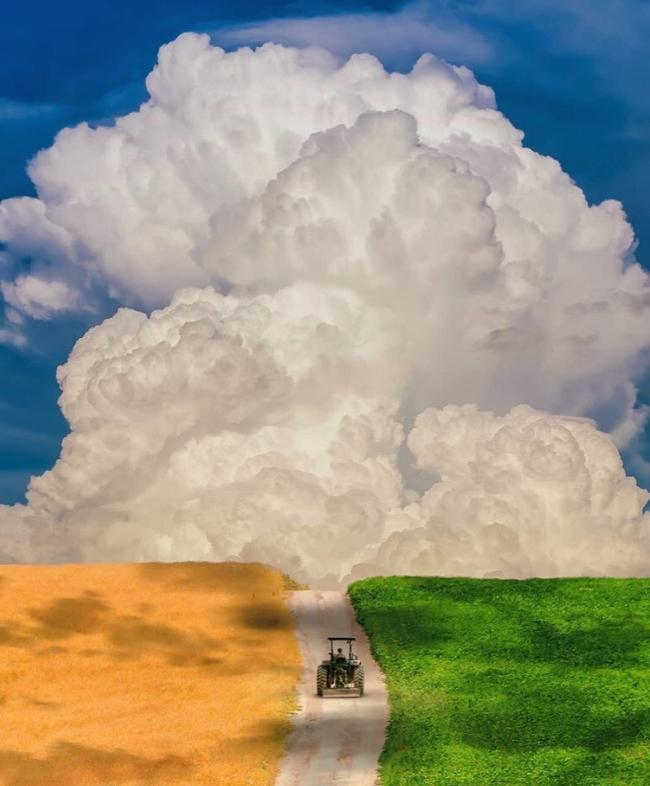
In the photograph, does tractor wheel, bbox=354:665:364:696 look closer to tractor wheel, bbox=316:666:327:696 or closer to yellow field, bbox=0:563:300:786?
tractor wheel, bbox=316:666:327:696

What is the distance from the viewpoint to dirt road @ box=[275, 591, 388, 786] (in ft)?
115

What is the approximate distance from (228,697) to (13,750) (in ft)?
29.1

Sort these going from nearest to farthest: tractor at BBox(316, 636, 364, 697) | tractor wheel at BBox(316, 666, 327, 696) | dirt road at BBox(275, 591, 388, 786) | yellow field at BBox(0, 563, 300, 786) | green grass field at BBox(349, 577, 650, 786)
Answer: green grass field at BBox(349, 577, 650, 786), dirt road at BBox(275, 591, 388, 786), yellow field at BBox(0, 563, 300, 786), tractor wheel at BBox(316, 666, 327, 696), tractor at BBox(316, 636, 364, 697)

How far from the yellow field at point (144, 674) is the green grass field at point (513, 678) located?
4.93 meters

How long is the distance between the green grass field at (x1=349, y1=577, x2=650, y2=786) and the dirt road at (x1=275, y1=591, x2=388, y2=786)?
26.3 inches

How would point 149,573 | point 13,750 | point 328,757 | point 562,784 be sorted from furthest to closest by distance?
point 149,573, point 13,750, point 328,757, point 562,784

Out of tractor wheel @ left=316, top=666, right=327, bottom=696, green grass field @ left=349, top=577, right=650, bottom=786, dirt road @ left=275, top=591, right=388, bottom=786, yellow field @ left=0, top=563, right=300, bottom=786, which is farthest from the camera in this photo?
tractor wheel @ left=316, top=666, right=327, bottom=696

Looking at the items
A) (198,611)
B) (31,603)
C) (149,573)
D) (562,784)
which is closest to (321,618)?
(198,611)

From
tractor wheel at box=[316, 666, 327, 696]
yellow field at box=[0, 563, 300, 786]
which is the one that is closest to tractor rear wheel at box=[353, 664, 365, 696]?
tractor wheel at box=[316, 666, 327, 696]

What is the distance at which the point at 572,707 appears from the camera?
4100 cm

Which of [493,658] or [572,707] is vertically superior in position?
[493,658]

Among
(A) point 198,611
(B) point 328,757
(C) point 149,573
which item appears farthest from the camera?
(C) point 149,573

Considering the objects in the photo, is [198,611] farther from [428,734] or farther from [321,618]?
[428,734]

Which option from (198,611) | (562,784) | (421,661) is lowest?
(562,784)
